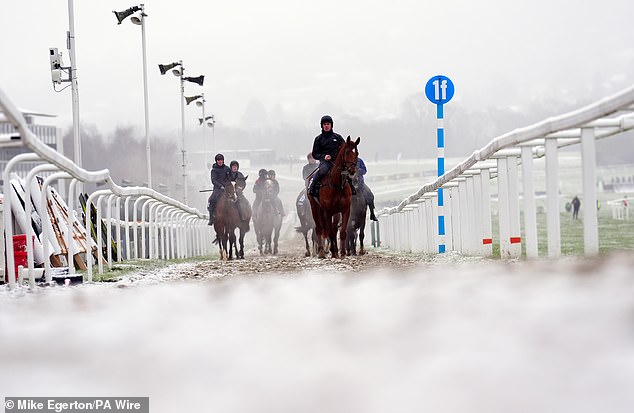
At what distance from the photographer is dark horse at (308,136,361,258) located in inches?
739

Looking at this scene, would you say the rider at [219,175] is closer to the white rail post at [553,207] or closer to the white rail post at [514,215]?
the white rail post at [514,215]

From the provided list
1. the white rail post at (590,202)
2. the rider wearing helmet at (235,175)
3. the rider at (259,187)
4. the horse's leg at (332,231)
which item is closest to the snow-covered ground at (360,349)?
the white rail post at (590,202)

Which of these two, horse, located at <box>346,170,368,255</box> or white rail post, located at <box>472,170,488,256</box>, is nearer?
white rail post, located at <box>472,170,488,256</box>

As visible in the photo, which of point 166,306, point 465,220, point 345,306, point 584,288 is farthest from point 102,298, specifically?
point 465,220

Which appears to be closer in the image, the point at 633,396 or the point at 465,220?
the point at 633,396

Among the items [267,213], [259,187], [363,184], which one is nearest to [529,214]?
[363,184]

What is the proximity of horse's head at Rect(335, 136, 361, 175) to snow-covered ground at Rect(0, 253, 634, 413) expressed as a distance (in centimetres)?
1164

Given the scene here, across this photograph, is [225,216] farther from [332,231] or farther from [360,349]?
[360,349]

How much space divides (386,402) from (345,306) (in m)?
2.69

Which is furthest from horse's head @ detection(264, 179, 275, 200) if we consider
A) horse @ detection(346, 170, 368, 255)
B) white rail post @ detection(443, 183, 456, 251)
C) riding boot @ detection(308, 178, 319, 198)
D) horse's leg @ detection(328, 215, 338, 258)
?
riding boot @ detection(308, 178, 319, 198)

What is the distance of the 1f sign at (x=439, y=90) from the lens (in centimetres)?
2416

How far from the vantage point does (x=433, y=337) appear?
4770mm

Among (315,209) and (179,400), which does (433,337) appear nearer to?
(179,400)

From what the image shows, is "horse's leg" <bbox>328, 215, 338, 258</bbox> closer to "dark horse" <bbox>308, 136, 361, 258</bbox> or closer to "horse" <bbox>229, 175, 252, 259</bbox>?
"dark horse" <bbox>308, 136, 361, 258</bbox>
